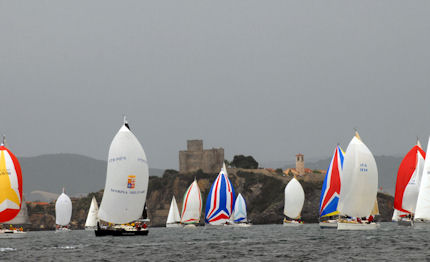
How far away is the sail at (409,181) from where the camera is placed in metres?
73.5

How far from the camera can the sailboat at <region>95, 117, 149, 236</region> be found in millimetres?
61219

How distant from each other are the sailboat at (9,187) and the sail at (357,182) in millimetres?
29663

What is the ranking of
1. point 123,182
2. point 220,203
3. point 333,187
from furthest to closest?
1. point 220,203
2. point 333,187
3. point 123,182

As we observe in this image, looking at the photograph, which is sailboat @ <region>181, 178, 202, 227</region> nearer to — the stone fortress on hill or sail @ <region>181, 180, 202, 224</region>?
sail @ <region>181, 180, 202, 224</region>

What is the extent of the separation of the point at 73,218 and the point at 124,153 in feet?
407

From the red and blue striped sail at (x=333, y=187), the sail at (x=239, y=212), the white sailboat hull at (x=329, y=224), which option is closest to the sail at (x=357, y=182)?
the red and blue striped sail at (x=333, y=187)

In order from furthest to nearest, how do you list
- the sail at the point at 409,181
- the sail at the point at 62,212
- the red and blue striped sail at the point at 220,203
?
the sail at the point at 62,212
the red and blue striped sail at the point at 220,203
the sail at the point at 409,181

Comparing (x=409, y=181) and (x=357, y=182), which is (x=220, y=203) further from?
(x=357, y=182)

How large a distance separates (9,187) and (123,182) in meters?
12.6

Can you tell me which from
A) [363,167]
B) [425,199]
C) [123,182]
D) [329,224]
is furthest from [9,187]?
[425,199]

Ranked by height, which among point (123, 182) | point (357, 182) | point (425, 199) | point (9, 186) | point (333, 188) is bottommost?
point (425, 199)

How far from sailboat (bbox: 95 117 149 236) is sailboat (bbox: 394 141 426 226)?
2729cm

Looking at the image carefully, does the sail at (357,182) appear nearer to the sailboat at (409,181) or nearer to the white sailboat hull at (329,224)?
the sailboat at (409,181)

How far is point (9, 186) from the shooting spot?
67375 millimetres
